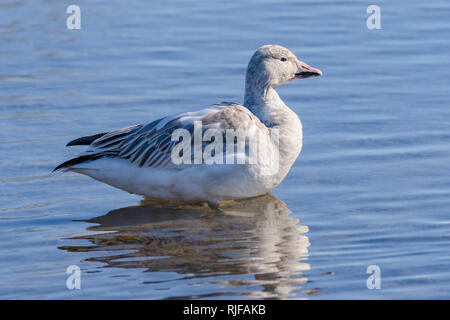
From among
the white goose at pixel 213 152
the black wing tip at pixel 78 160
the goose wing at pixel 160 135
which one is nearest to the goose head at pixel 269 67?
the white goose at pixel 213 152

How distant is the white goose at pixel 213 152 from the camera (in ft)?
25.7

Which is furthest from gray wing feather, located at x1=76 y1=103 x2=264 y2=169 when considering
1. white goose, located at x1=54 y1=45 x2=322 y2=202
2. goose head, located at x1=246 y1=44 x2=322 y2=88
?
goose head, located at x1=246 y1=44 x2=322 y2=88

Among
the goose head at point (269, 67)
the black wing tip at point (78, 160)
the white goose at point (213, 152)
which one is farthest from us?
the goose head at point (269, 67)

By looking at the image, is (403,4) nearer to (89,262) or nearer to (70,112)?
(70,112)

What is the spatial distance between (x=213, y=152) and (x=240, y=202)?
2.57 ft

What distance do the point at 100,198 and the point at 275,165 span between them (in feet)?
5.92

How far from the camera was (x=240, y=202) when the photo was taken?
8383 millimetres

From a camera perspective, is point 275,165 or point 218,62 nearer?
point 275,165

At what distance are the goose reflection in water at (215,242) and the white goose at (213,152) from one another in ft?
0.68

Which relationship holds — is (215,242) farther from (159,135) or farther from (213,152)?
(159,135)

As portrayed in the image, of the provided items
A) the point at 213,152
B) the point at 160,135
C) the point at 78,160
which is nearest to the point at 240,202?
the point at 213,152

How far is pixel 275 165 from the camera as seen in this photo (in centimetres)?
794

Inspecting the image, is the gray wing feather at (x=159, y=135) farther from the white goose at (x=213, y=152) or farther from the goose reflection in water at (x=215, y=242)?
the goose reflection in water at (x=215, y=242)
